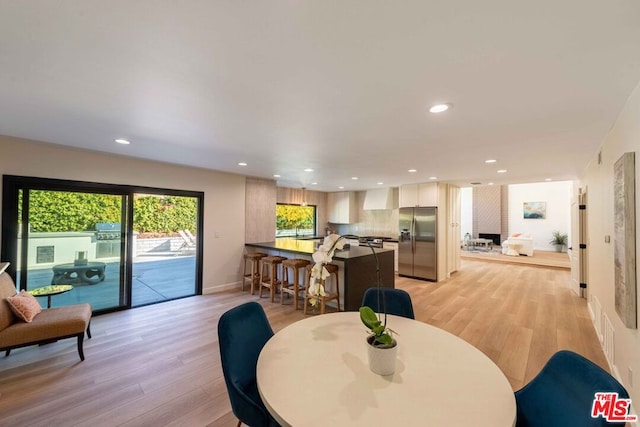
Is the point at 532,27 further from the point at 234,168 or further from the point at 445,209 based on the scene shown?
the point at 445,209

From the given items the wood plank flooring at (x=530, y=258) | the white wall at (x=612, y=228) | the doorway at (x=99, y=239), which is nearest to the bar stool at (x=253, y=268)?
the doorway at (x=99, y=239)

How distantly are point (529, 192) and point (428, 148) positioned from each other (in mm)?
10854

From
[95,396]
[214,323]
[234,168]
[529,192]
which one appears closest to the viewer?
[95,396]

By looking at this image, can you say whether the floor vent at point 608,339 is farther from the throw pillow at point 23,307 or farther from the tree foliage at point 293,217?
the tree foliage at point 293,217

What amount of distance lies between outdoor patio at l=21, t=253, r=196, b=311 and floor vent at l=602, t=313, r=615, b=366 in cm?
579

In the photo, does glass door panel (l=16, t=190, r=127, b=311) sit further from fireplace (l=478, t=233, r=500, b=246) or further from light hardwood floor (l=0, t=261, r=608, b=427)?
fireplace (l=478, t=233, r=500, b=246)

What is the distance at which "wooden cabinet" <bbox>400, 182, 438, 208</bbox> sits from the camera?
245 inches

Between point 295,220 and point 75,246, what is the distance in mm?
5111

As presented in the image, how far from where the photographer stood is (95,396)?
7.08ft

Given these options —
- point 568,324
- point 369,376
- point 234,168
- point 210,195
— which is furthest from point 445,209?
point 369,376

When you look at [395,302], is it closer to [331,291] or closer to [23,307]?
[331,291]

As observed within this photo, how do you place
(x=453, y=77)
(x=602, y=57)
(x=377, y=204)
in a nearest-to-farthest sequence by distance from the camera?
1. (x=602, y=57)
2. (x=453, y=77)
3. (x=377, y=204)

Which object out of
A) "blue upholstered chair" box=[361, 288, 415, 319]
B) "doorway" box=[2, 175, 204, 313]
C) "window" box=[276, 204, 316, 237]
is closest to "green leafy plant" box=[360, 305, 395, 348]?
"blue upholstered chair" box=[361, 288, 415, 319]

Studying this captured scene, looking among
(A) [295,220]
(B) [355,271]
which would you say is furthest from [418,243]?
(A) [295,220]
